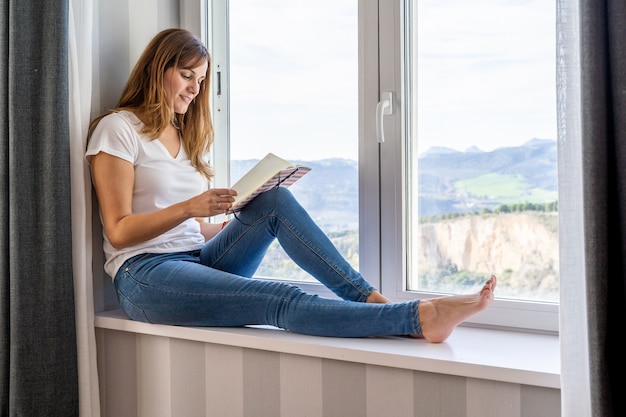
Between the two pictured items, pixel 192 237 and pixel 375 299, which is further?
pixel 192 237

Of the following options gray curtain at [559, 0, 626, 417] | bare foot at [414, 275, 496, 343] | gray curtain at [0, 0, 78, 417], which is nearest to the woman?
bare foot at [414, 275, 496, 343]

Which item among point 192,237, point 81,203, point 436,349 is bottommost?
point 436,349

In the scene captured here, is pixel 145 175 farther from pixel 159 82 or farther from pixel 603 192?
pixel 603 192

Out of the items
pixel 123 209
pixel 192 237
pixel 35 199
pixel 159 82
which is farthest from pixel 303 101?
pixel 35 199

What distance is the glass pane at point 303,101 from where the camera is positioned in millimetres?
1918

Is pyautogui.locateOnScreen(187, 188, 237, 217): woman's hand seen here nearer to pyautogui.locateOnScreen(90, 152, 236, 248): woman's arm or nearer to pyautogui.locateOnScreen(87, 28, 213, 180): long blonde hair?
pyautogui.locateOnScreen(90, 152, 236, 248): woman's arm

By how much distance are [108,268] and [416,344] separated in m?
0.92

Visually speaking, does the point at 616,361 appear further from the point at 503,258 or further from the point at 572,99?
the point at 503,258

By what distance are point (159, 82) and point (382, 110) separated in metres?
0.65

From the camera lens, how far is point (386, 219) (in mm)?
1824

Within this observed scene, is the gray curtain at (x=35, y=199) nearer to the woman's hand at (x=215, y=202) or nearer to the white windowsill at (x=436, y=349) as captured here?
the white windowsill at (x=436, y=349)

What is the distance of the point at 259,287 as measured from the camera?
1619 millimetres

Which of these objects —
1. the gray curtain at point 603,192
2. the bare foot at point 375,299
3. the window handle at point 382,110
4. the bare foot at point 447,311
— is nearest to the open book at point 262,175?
the window handle at point 382,110

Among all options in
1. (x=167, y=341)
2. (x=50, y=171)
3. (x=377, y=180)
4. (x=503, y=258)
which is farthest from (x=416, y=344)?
(x=50, y=171)
